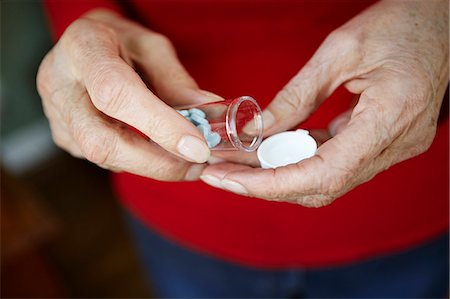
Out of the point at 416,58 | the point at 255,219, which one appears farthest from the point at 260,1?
the point at 255,219

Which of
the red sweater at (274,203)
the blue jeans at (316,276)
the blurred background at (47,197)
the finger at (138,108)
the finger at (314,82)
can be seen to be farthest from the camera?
the blurred background at (47,197)

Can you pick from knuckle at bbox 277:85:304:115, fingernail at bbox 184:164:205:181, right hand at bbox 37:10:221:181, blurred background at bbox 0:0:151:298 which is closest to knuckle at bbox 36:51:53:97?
right hand at bbox 37:10:221:181

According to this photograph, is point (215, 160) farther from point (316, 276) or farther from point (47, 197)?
point (47, 197)

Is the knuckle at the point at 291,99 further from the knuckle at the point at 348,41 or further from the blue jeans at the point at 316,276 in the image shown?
the blue jeans at the point at 316,276

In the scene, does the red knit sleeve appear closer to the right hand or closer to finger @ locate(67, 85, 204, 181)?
the right hand

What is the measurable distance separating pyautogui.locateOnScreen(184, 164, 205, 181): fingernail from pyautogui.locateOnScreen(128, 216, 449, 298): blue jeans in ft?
1.25

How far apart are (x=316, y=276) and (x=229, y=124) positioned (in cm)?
49

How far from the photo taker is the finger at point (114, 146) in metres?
0.79

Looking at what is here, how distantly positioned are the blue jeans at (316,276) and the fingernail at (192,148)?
0.52 meters

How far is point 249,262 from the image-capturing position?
3.90 ft

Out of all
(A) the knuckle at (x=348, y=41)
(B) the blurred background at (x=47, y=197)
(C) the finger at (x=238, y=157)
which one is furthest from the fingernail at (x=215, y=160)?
(B) the blurred background at (x=47, y=197)

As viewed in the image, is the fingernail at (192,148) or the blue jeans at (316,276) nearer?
the fingernail at (192,148)

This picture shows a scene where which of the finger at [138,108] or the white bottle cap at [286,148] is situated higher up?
the finger at [138,108]

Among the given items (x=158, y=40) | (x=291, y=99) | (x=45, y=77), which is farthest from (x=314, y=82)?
(x=45, y=77)
